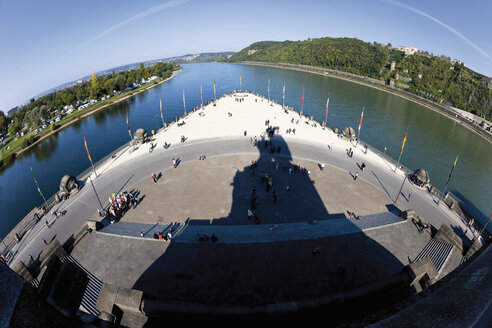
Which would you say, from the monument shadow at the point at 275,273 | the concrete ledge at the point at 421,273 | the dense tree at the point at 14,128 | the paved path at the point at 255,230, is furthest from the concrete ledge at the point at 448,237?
the dense tree at the point at 14,128

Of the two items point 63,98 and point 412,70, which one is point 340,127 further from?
point 63,98

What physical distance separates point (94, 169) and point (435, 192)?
36792mm

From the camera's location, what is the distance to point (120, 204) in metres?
19.3

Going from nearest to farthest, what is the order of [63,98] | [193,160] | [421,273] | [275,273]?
1. [421,273]
2. [275,273]
3. [193,160]
4. [63,98]

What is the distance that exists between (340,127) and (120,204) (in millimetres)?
45549

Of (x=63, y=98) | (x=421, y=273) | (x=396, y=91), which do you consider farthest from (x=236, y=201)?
(x=396, y=91)

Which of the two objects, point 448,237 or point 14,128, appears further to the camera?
point 14,128

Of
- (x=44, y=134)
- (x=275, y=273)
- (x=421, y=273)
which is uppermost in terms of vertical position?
(x=421, y=273)

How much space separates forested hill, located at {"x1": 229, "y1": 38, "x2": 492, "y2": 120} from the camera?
7025cm

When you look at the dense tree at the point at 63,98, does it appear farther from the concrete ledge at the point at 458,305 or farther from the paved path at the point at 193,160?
the concrete ledge at the point at 458,305

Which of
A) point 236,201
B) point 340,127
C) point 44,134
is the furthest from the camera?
point 44,134

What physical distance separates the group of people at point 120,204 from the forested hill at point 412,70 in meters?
85.8

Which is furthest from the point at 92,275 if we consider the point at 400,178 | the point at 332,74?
the point at 332,74

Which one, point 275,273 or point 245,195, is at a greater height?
point 245,195
